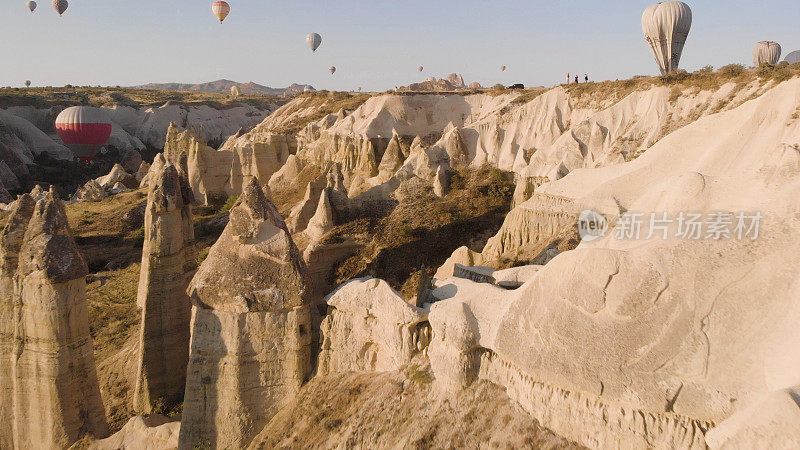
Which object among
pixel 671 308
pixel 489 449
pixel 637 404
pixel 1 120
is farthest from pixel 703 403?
pixel 1 120

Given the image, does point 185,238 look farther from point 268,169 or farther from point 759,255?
point 268,169

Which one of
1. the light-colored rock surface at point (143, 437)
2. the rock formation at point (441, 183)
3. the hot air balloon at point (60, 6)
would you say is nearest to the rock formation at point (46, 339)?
the light-colored rock surface at point (143, 437)

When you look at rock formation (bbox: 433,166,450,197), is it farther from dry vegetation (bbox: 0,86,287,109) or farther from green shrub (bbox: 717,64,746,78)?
dry vegetation (bbox: 0,86,287,109)

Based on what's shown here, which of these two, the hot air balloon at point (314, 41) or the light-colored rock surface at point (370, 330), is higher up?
the hot air balloon at point (314, 41)

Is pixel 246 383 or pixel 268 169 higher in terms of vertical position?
pixel 268 169

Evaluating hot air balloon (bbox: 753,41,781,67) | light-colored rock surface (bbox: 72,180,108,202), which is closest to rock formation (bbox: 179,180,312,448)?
light-colored rock surface (bbox: 72,180,108,202)

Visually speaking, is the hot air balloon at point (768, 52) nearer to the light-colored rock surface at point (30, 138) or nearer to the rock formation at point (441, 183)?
the rock formation at point (441, 183)
